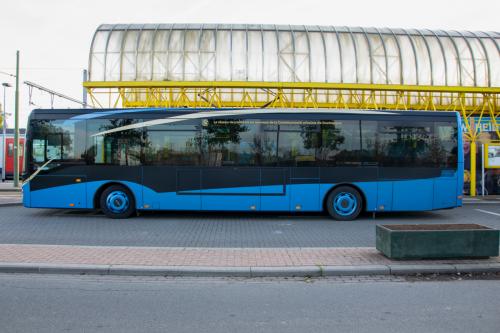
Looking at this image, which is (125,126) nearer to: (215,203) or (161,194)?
(161,194)

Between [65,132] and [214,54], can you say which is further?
[214,54]

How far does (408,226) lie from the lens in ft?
23.6

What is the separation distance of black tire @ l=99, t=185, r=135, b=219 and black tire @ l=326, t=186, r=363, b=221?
589 cm

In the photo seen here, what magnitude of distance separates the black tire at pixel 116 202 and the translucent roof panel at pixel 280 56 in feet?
29.9

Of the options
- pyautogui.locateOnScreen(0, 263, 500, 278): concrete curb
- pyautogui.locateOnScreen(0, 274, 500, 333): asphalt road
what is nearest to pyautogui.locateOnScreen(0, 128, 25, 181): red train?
pyautogui.locateOnScreen(0, 263, 500, 278): concrete curb

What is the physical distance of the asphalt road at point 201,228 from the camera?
8781mm

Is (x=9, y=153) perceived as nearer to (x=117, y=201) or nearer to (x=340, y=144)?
(x=117, y=201)

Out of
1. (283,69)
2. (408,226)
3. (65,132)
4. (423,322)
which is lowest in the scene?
(423,322)

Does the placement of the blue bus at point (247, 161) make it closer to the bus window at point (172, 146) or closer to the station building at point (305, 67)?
the bus window at point (172, 146)

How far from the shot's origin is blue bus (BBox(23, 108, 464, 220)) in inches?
469

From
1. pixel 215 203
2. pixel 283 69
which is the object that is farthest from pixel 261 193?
pixel 283 69

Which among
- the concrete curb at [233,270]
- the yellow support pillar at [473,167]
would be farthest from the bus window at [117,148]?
the yellow support pillar at [473,167]

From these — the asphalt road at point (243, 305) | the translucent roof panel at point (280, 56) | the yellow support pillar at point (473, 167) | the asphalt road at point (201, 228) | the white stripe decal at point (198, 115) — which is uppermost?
the translucent roof panel at point (280, 56)

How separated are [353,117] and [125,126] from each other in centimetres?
669
